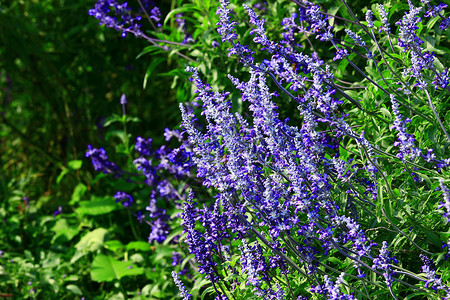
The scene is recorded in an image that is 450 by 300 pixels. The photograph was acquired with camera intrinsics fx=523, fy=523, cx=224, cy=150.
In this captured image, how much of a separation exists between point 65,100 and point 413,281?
5482 mm

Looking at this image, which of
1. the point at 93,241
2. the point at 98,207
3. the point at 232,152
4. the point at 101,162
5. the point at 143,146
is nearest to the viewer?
the point at 232,152

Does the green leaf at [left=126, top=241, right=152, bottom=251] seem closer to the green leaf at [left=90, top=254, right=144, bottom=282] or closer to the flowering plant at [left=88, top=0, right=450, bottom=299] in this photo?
the green leaf at [left=90, top=254, right=144, bottom=282]

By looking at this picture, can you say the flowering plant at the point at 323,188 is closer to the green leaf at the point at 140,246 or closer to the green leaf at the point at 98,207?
the green leaf at the point at 140,246

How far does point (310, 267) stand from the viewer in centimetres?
246

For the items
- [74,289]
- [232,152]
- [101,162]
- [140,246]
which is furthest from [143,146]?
[232,152]

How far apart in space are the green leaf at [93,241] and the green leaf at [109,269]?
0.11 metres

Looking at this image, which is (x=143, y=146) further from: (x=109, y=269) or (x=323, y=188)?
(x=323, y=188)

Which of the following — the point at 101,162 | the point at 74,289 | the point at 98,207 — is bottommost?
the point at 74,289

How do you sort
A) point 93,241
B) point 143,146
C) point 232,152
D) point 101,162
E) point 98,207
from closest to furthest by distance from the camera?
point 232,152 → point 143,146 → point 101,162 → point 93,241 → point 98,207

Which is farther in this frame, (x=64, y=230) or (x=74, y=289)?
(x=64, y=230)

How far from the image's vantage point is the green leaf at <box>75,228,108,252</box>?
16.1ft

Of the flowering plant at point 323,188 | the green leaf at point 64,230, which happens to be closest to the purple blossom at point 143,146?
the green leaf at point 64,230

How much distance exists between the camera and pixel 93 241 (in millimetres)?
4973

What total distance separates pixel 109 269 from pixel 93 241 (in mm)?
447
